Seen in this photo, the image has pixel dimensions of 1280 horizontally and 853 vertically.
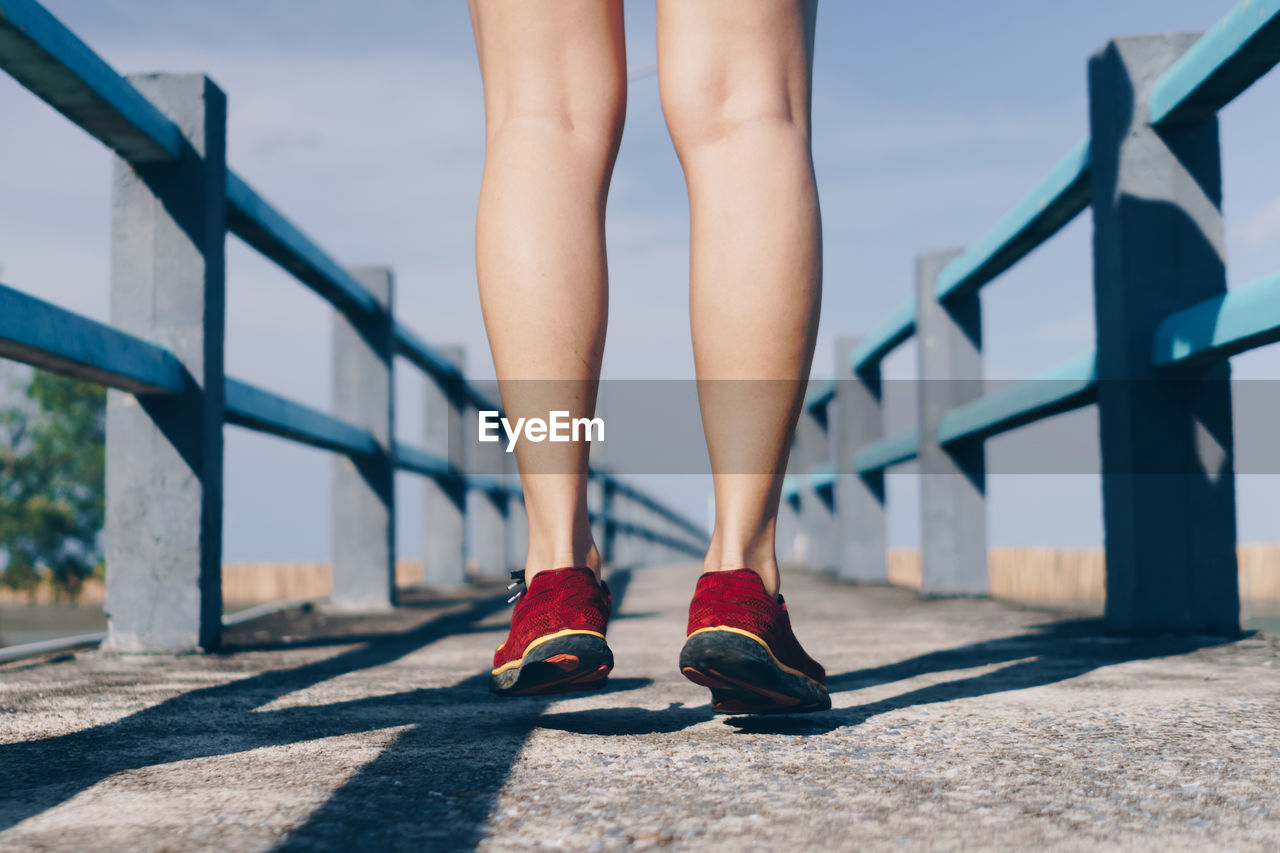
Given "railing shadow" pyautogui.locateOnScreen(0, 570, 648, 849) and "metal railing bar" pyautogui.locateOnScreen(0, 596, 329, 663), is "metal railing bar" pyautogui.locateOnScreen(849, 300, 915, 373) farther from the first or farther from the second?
"railing shadow" pyautogui.locateOnScreen(0, 570, 648, 849)

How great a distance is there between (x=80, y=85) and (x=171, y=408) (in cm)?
70

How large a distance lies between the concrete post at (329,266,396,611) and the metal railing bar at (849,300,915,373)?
2211 millimetres

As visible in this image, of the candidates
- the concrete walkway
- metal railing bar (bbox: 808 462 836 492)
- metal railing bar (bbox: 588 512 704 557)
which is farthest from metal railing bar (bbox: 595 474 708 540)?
the concrete walkway

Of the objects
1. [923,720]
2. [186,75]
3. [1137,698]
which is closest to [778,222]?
[923,720]

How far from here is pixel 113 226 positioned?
2.29 metres

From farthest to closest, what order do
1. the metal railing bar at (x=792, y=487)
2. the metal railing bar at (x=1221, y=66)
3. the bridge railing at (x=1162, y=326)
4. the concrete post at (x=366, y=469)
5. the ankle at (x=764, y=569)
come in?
the metal railing bar at (x=792, y=487) < the concrete post at (x=366, y=469) < the bridge railing at (x=1162, y=326) < the metal railing bar at (x=1221, y=66) < the ankle at (x=764, y=569)

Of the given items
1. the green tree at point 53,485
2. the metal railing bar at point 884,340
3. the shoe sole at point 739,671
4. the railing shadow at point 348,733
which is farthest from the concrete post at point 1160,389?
the green tree at point 53,485

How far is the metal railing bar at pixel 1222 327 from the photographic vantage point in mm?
1619

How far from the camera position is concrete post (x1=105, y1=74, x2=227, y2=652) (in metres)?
2.15

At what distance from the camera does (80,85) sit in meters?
1.82

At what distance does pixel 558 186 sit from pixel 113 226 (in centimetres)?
156

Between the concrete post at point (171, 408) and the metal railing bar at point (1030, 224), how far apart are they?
206 cm

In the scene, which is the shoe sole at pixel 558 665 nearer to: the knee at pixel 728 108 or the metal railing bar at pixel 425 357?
the knee at pixel 728 108

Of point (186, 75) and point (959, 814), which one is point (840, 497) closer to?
point (186, 75)
